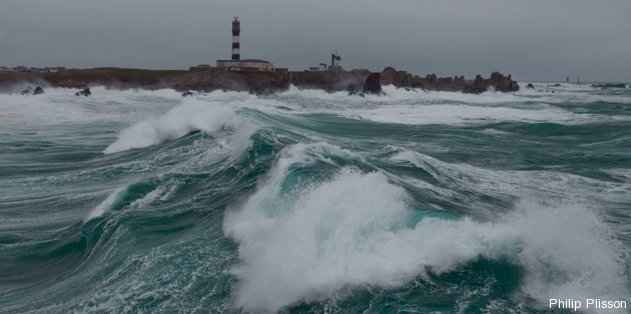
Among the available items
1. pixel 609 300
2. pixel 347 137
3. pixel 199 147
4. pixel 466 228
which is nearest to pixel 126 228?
pixel 466 228

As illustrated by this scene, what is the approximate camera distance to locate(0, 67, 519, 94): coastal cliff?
195 feet

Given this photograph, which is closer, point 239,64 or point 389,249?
point 389,249

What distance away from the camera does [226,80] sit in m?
63.9

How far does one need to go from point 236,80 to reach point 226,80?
46.2 inches

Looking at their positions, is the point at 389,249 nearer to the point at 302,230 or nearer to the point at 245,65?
the point at 302,230

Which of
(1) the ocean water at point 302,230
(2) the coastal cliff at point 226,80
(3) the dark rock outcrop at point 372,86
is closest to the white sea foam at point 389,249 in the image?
(1) the ocean water at point 302,230

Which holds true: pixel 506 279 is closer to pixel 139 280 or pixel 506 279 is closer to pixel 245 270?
pixel 245 270

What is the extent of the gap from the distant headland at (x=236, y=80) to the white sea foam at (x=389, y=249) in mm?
47151

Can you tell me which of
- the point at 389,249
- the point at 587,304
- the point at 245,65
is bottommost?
the point at 587,304

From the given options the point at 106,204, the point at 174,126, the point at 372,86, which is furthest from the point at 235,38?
the point at 106,204

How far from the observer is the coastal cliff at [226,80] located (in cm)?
5944

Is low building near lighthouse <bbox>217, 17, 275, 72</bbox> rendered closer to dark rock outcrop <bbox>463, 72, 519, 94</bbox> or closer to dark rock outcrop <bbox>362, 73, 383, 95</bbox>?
dark rock outcrop <bbox>362, 73, 383, 95</bbox>

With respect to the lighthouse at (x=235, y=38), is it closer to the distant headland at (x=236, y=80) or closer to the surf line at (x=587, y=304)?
the distant headland at (x=236, y=80)

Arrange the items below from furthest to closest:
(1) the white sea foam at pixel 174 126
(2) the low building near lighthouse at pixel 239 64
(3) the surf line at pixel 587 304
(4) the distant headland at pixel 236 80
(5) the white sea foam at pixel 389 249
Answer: (2) the low building near lighthouse at pixel 239 64, (4) the distant headland at pixel 236 80, (1) the white sea foam at pixel 174 126, (5) the white sea foam at pixel 389 249, (3) the surf line at pixel 587 304
